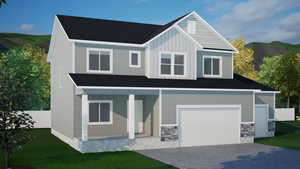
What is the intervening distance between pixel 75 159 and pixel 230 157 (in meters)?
7.31

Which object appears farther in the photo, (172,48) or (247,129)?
(172,48)

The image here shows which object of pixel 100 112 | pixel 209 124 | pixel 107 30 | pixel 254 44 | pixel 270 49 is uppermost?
pixel 254 44

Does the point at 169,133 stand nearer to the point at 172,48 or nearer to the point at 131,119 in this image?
the point at 131,119

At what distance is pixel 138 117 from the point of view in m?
21.0

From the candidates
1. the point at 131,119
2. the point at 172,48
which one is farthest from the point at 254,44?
the point at 131,119

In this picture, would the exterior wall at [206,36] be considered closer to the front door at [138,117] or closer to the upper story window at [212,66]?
the upper story window at [212,66]

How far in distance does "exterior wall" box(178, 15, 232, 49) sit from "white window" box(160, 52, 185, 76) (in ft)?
11.1

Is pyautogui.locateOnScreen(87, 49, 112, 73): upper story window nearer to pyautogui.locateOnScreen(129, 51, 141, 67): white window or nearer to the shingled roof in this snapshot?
the shingled roof

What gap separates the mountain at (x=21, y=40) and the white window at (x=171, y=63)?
9870cm

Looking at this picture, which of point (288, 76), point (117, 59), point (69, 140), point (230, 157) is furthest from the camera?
point (288, 76)

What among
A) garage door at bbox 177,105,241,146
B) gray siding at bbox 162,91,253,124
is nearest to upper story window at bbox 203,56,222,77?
gray siding at bbox 162,91,253,124

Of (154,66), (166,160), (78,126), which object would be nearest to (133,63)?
(154,66)

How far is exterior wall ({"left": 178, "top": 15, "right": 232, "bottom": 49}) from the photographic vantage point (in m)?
23.4

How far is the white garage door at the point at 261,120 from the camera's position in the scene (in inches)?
898
